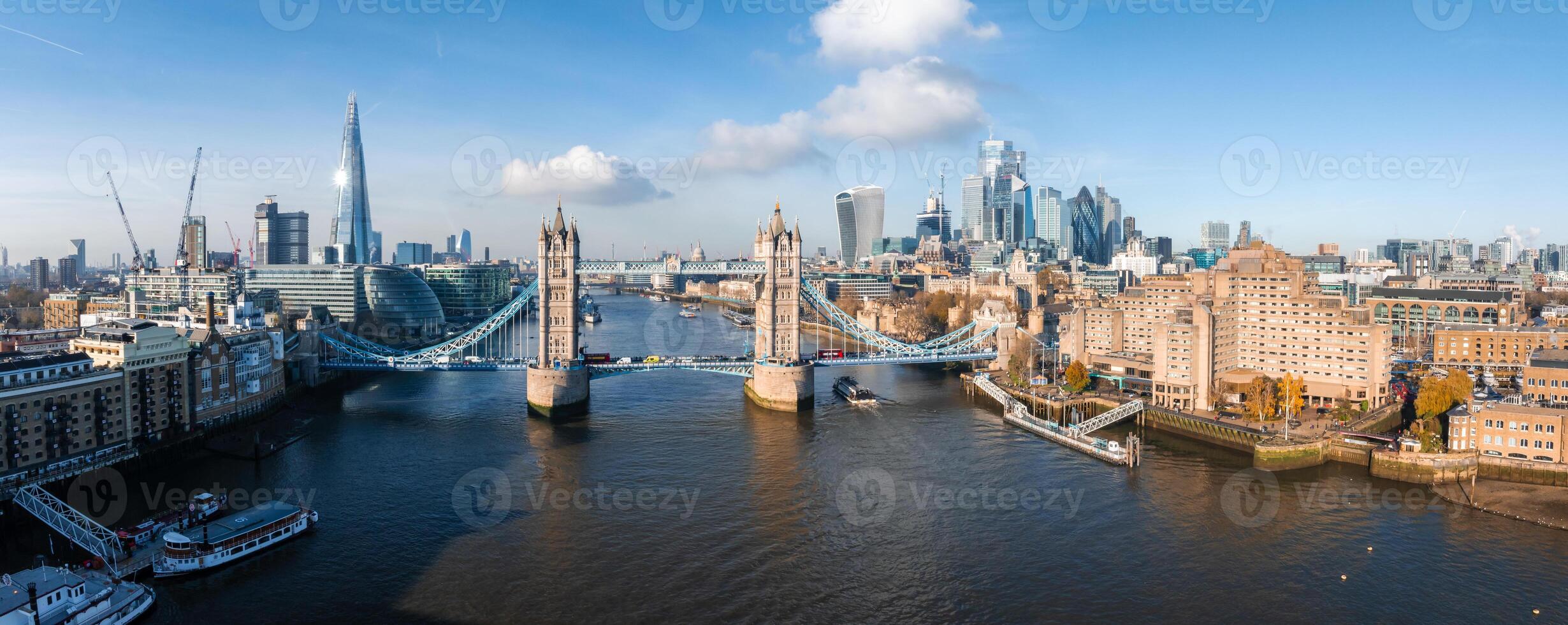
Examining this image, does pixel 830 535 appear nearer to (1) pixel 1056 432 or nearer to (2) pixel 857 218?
(1) pixel 1056 432

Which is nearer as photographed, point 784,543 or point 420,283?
point 784,543

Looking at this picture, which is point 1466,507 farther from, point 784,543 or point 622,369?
point 622,369

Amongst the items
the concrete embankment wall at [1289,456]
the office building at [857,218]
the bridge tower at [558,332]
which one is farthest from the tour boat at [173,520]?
the office building at [857,218]

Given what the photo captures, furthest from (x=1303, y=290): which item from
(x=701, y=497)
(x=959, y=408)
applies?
(x=701, y=497)
